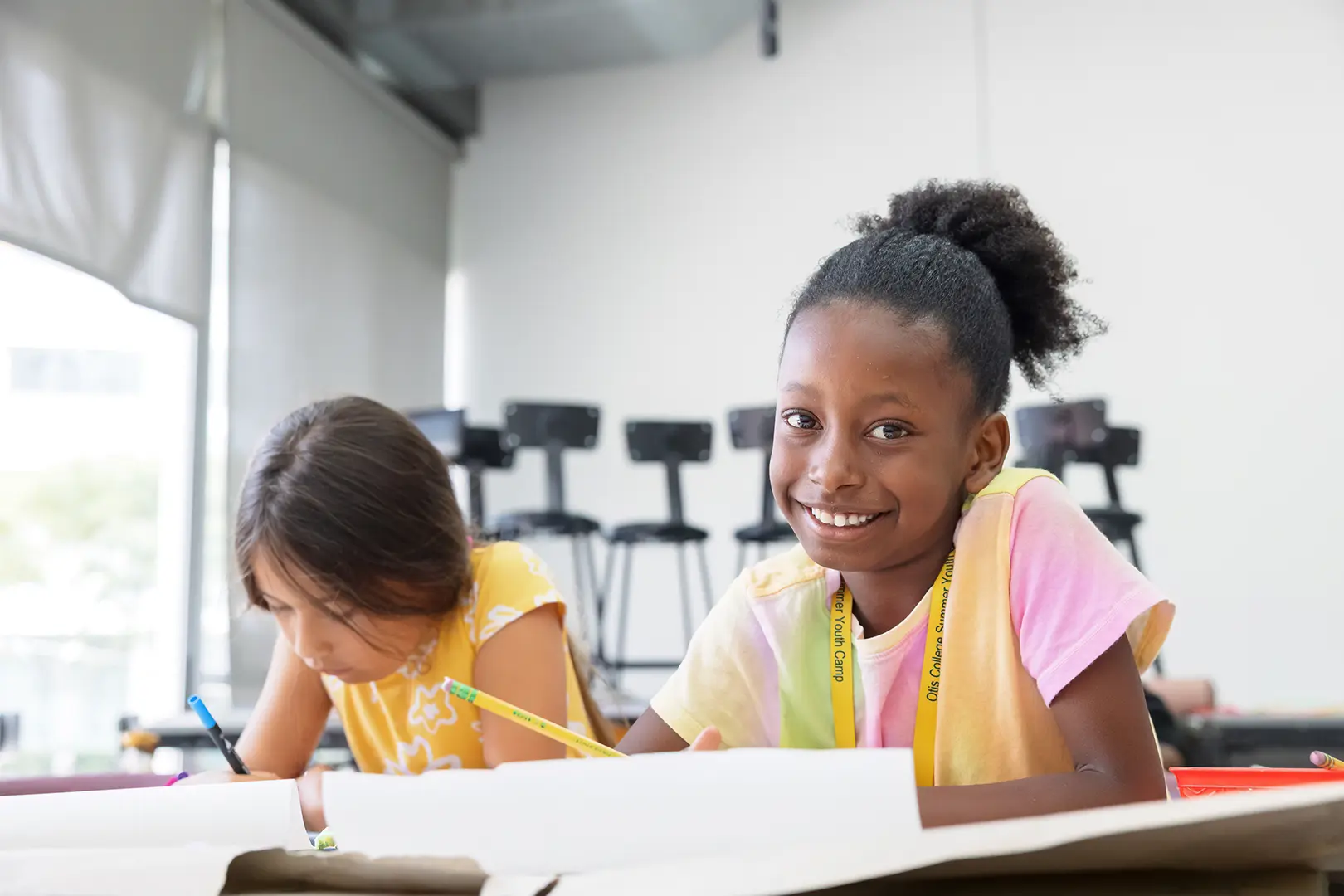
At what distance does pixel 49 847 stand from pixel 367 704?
0.87 m

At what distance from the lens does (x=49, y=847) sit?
35 centimetres

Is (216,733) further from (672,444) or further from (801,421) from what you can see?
(672,444)

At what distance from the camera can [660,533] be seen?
485cm

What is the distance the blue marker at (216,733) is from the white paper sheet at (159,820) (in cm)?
47

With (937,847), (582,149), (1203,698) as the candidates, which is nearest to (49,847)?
(937,847)

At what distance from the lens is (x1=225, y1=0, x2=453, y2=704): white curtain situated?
5121 millimetres

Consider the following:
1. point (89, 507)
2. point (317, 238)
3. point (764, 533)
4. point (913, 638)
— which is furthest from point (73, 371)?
point (913, 638)

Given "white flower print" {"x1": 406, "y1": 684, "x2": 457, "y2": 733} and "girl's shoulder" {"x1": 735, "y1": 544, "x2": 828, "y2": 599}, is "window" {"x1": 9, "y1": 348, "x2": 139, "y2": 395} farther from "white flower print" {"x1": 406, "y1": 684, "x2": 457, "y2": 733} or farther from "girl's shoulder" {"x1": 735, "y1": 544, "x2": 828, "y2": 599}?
"girl's shoulder" {"x1": 735, "y1": 544, "x2": 828, "y2": 599}

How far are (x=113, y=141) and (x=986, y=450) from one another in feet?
13.9

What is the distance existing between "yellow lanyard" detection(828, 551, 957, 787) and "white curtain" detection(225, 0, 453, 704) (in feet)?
13.5

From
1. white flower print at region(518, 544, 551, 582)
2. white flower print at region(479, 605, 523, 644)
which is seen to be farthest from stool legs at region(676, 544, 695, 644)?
white flower print at region(479, 605, 523, 644)

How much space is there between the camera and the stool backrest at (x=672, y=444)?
200 inches

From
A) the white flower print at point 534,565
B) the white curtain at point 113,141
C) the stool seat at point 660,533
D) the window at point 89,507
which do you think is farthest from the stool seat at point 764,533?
the white flower print at point 534,565

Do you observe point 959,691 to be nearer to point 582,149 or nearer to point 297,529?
point 297,529
